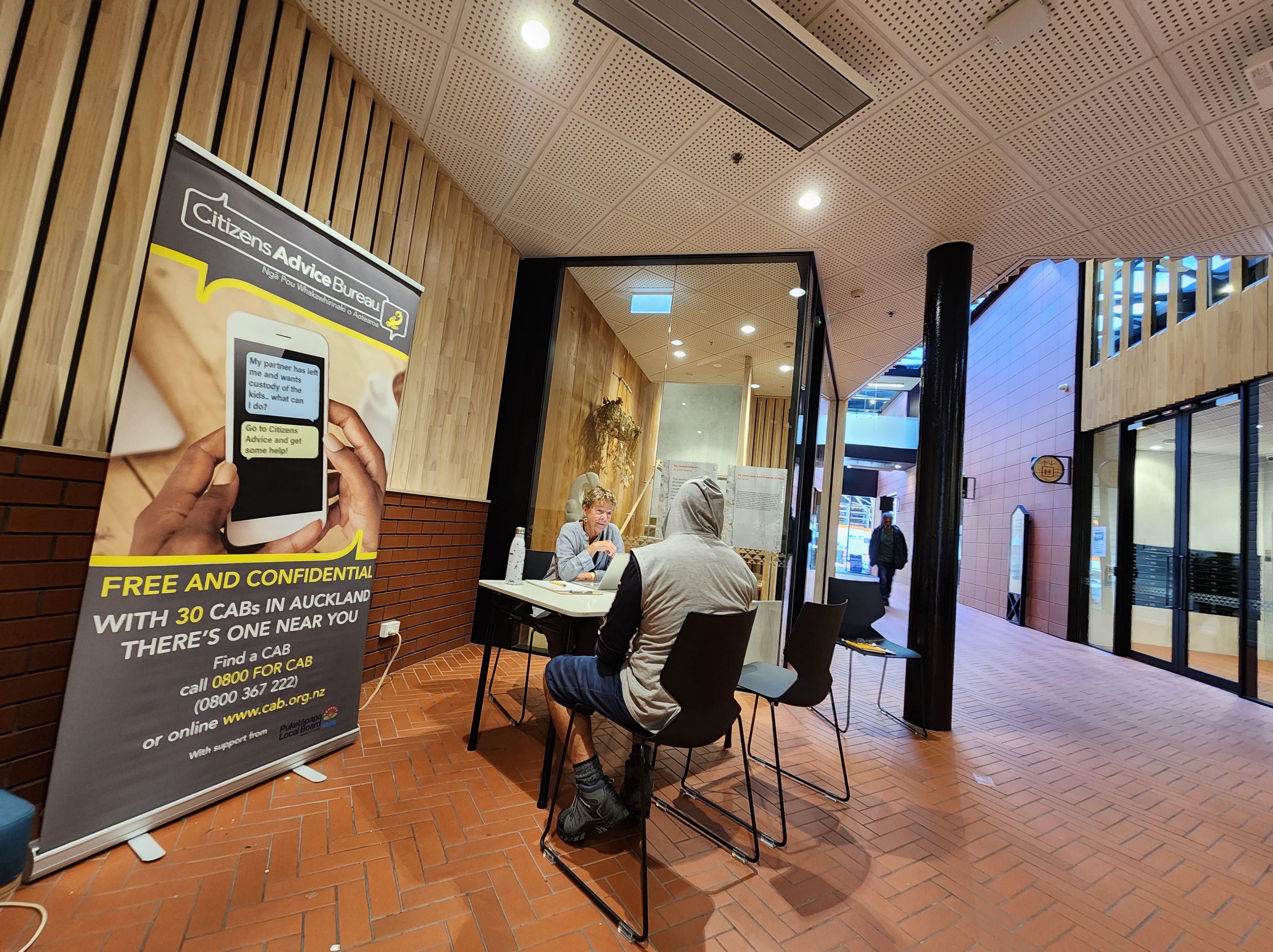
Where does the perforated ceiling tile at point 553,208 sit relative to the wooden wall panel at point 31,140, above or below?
Result: above

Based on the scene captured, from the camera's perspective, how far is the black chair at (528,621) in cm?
254

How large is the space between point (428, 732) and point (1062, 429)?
992 centimetres

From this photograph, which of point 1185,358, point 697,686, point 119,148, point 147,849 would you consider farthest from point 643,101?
point 1185,358

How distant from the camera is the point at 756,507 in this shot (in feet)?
13.6

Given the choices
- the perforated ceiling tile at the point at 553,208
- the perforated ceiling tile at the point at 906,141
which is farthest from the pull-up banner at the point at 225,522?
the perforated ceiling tile at the point at 906,141

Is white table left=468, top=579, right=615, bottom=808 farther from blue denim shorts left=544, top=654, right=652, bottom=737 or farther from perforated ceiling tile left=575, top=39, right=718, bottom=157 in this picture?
perforated ceiling tile left=575, top=39, right=718, bottom=157

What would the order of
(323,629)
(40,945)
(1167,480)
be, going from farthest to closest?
(1167,480) < (323,629) < (40,945)

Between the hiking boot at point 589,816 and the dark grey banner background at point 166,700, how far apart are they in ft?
3.97

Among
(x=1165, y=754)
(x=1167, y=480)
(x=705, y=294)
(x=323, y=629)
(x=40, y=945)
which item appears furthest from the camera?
(x=1167, y=480)

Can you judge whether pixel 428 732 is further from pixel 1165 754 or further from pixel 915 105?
pixel 1165 754

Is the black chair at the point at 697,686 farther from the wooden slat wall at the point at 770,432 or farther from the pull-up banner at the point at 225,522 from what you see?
the wooden slat wall at the point at 770,432

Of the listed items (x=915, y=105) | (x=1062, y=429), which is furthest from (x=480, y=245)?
(x=1062, y=429)

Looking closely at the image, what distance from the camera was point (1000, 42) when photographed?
2361 mm

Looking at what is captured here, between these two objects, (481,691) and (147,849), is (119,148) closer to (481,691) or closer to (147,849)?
(147,849)
